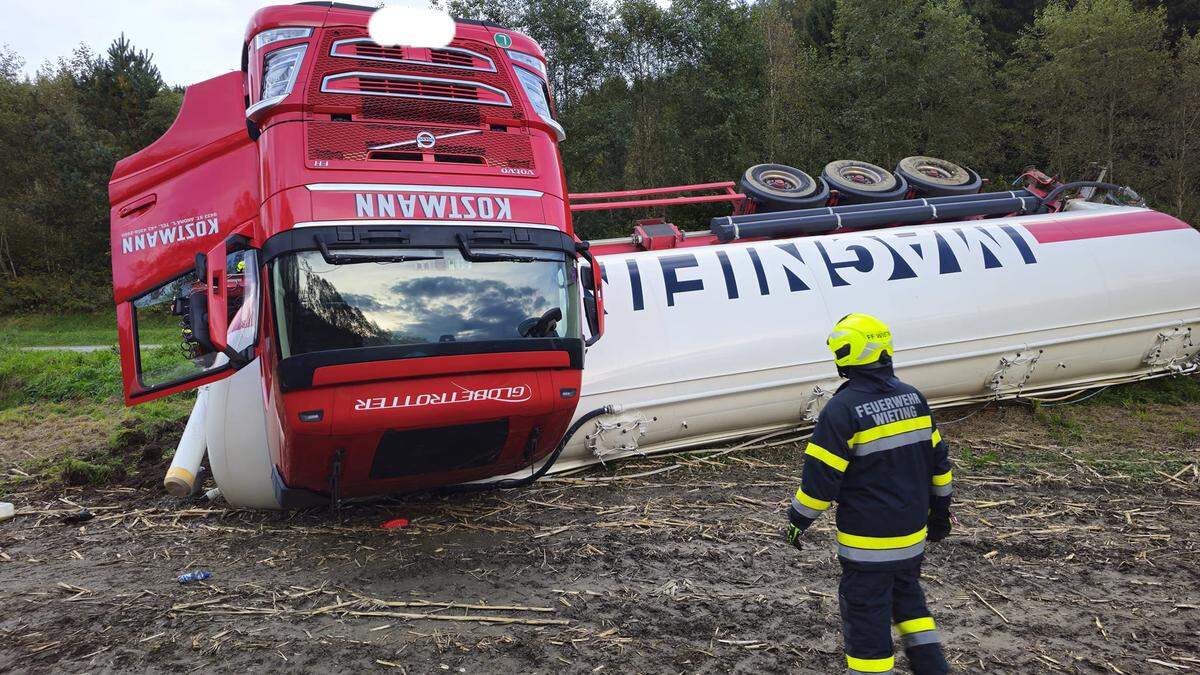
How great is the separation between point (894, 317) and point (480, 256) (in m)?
5.01

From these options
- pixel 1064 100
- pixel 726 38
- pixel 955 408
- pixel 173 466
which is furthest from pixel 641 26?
pixel 173 466

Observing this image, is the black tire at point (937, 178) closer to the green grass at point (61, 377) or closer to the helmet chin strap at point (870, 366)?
the helmet chin strap at point (870, 366)

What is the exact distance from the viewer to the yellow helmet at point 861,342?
3.66m

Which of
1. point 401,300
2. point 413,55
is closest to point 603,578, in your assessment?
point 401,300

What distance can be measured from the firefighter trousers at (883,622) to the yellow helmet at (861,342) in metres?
0.96

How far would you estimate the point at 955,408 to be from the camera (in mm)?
9156

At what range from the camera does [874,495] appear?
359cm

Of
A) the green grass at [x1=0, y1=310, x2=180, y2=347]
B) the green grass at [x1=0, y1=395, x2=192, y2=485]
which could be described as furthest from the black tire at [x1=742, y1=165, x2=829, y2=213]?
the green grass at [x1=0, y1=310, x2=180, y2=347]

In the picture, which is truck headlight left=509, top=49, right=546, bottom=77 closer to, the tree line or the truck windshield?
the truck windshield

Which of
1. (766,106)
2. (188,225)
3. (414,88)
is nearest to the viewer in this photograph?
(414,88)

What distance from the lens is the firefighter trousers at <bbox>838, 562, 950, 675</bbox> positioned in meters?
3.56

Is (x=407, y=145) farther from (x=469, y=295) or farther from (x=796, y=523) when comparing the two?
(x=796, y=523)

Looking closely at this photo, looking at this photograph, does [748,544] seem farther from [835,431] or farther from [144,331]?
[144,331]

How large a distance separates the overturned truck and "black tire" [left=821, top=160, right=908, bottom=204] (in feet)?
5.93
